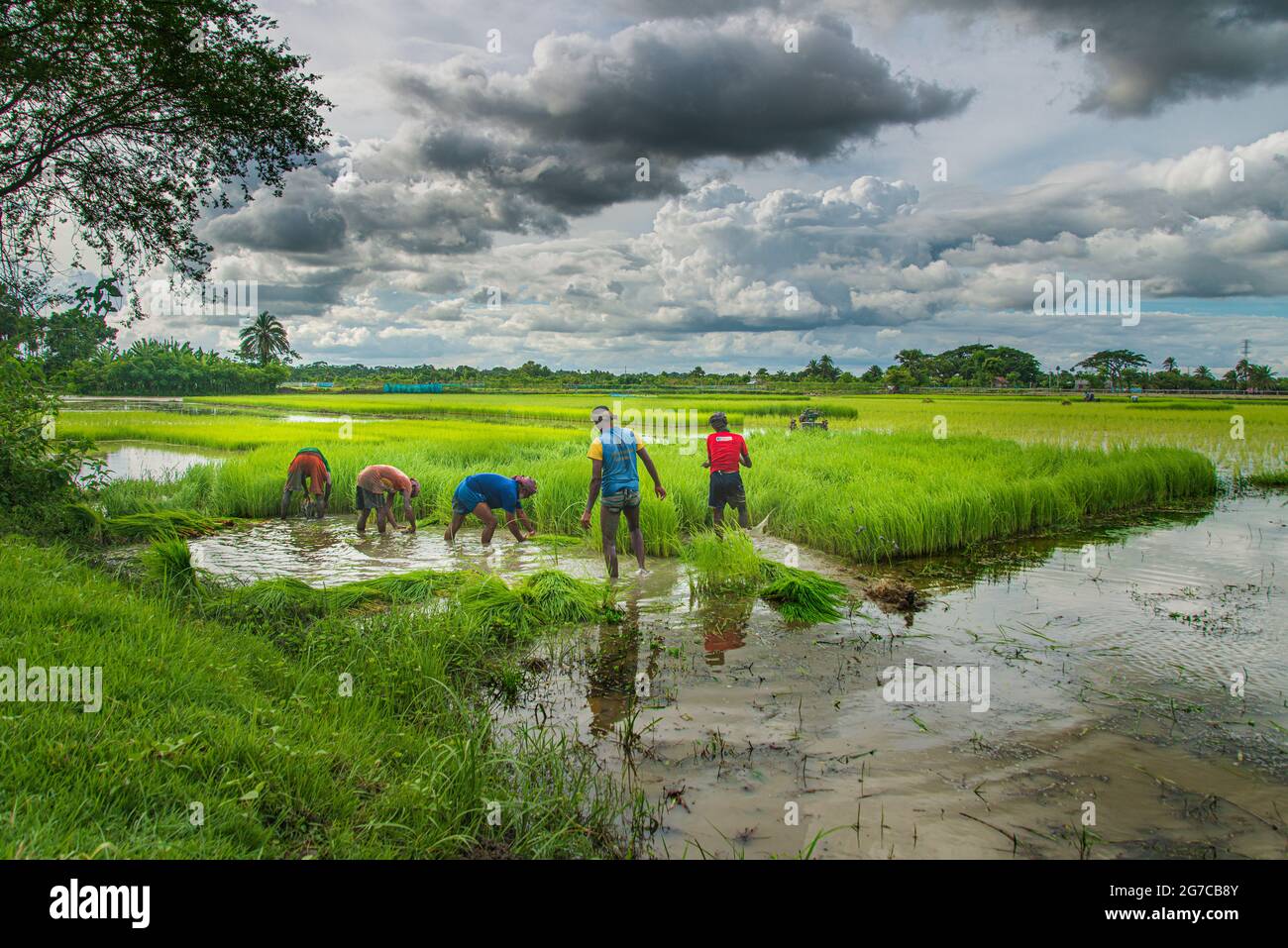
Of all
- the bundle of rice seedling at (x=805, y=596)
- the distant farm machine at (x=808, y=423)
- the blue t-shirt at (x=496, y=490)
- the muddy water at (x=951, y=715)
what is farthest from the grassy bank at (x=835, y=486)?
the distant farm machine at (x=808, y=423)

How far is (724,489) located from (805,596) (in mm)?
2883

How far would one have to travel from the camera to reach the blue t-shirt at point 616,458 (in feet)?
25.4

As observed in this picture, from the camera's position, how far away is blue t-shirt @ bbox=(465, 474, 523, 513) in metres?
8.78

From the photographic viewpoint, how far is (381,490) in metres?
9.88

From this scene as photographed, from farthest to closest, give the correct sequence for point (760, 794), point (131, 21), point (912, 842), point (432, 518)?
point (432, 518) → point (131, 21) → point (760, 794) → point (912, 842)

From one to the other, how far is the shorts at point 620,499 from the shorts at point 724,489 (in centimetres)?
188

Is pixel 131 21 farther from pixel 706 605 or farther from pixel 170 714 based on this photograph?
pixel 706 605

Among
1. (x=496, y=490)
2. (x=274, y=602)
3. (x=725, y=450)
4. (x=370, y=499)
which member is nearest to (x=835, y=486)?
(x=725, y=450)

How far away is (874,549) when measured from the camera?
9.13 metres

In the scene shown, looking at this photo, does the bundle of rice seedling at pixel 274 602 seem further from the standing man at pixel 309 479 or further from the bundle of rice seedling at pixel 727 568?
the standing man at pixel 309 479
